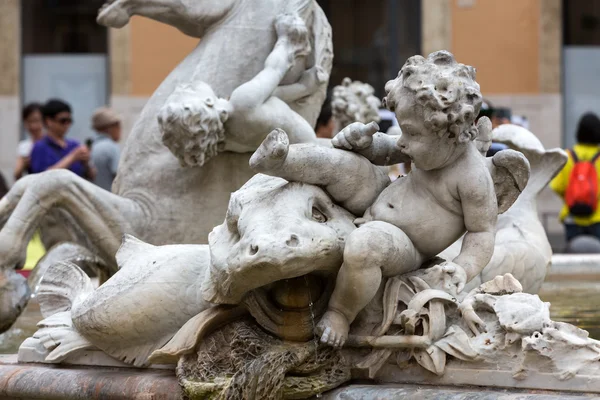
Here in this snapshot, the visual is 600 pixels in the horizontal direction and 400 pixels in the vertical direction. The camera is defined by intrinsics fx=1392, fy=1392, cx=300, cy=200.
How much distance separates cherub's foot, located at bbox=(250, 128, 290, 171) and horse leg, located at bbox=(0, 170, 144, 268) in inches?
73.7

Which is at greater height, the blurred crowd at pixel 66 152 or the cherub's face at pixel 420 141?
the cherub's face at pixel 420 141

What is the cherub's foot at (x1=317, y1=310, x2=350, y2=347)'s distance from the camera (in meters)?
3.24

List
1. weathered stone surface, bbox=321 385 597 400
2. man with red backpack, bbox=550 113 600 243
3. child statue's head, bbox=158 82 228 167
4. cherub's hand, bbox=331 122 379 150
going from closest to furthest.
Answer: weathered stone surface, bbox=321 385 597 400
cherub's hand, bbox=331 122 379 150
child statue's head, bbox=158 82 228 167
man with red backpack, bbox=550 113 600 243

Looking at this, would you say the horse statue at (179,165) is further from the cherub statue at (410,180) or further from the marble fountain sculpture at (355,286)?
the cherub statue at (410,180)

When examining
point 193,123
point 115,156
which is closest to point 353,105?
point 115,156

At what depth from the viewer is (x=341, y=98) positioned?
23.5 ft

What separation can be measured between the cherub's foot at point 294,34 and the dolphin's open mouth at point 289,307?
6.34 feet

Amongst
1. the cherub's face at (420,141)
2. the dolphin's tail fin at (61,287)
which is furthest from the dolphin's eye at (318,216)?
the dolphin's tail fin at (61,287)

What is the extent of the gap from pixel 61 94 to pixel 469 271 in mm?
16785

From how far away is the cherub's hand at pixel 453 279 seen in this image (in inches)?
130

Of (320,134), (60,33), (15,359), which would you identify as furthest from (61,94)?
(15,359)

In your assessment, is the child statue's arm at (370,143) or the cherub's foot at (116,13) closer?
the child statue's arm at (370,143)

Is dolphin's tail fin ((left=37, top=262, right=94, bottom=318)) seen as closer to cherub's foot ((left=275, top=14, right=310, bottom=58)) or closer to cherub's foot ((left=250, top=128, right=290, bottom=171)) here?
cherub's foot ((left=250, top=128, right=290, bottom=171))

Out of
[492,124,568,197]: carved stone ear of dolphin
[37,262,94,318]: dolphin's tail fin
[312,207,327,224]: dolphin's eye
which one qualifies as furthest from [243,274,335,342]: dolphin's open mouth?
[492,124,568,197]: carved stone ear of dolphin
